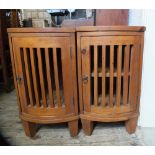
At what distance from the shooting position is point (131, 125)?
1.09 metres

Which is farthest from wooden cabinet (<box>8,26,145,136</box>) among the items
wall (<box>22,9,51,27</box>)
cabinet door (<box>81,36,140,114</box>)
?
wall (<box>22,9,51,27</box>)

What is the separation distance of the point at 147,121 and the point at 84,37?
22.8 inches

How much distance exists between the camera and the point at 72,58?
96 centimetres

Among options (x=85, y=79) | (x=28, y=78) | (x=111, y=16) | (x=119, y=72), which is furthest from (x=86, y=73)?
(x=111, y=16)

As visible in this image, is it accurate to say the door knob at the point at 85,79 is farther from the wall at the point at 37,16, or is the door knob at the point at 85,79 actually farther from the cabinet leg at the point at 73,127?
the wall at the point at 37,16

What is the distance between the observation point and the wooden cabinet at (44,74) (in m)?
0.93

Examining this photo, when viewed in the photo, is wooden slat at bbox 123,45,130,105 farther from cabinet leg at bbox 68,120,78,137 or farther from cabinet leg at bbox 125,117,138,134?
cabinet leg at bbox 68,120,78,137

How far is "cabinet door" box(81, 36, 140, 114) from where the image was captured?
3.07ft

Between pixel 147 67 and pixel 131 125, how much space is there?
0.32m

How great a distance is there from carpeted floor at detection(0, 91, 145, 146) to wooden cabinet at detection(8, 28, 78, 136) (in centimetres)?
5

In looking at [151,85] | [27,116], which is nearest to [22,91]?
[27,116]

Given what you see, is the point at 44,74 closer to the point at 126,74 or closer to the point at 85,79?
the point at 85,79

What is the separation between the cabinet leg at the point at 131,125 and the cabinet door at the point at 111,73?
0.23ft
